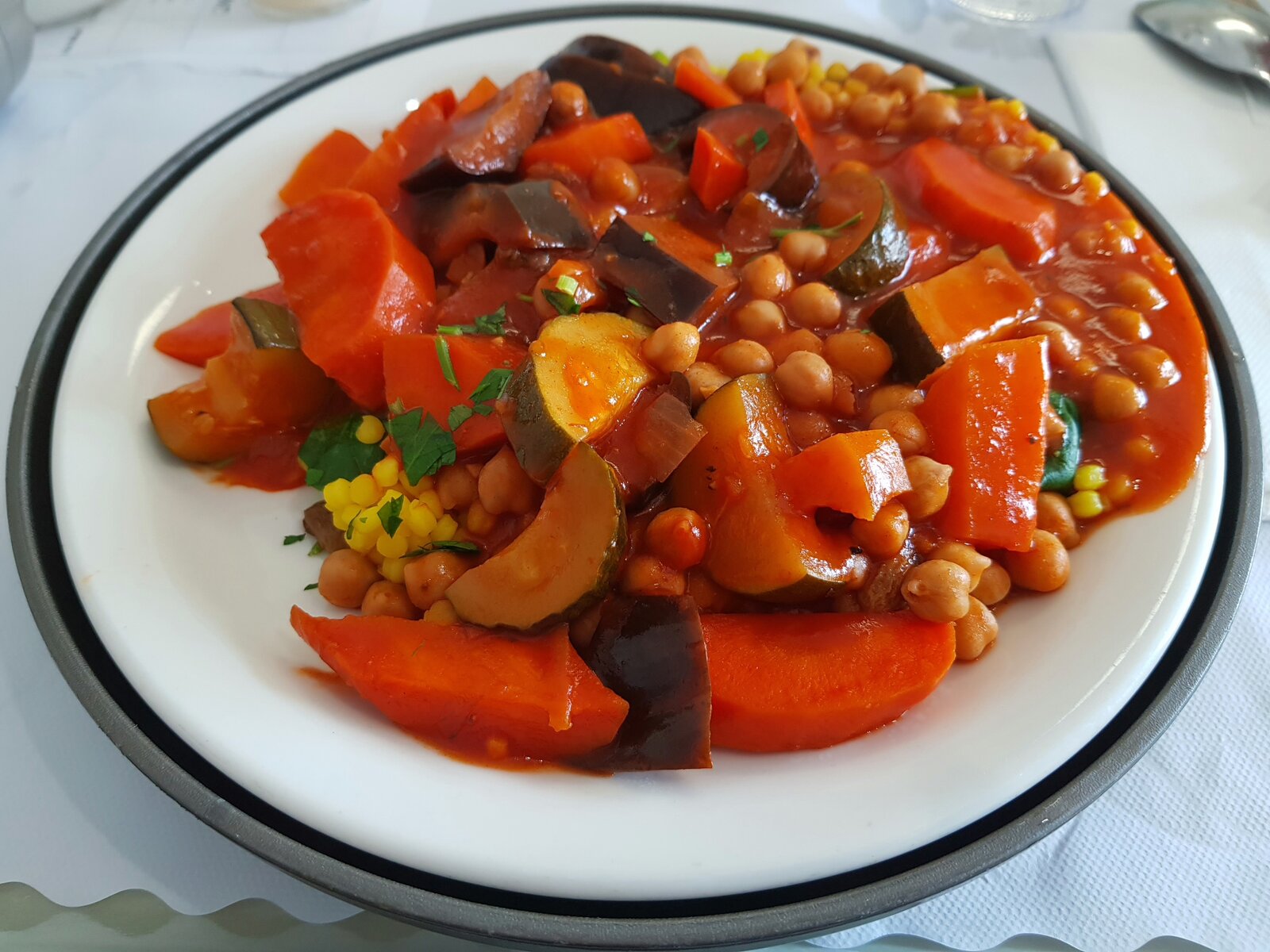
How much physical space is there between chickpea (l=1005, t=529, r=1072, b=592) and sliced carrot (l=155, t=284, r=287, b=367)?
2.15 metres

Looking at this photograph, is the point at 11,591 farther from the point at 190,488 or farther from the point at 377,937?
the point at 377,937

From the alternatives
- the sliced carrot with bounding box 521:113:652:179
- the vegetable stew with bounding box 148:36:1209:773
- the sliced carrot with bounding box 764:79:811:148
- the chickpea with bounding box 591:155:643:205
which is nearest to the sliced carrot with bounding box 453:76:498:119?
the vegetable stew with bounding box 148:36:1209:773

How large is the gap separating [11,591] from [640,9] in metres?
3.07

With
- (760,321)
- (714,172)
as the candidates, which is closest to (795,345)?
(760,321)

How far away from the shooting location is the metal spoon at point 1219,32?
3953mm

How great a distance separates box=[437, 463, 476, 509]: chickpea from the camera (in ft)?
7.23

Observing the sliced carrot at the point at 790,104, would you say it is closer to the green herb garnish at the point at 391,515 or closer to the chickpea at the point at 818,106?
the chickpea at the point at 818,106

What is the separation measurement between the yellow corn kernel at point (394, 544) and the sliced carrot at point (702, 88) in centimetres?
188

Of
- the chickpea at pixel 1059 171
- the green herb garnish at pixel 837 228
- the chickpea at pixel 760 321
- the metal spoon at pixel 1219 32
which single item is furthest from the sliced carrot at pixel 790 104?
the metal spoon at pixel 1219 32

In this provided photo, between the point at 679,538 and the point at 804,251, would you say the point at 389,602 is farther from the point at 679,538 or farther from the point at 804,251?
the point at 804,251

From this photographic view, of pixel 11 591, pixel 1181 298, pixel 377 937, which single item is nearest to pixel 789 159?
pixel 1181 298

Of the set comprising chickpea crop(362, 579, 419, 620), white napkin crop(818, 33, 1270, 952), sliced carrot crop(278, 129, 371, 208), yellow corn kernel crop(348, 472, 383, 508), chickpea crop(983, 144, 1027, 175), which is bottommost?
white napkin crop(818, 33, 1270, 952)

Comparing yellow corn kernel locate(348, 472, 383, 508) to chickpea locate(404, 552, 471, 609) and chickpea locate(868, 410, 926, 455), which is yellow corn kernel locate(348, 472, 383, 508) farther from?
chickpea locate(868, 410, 926, 455)

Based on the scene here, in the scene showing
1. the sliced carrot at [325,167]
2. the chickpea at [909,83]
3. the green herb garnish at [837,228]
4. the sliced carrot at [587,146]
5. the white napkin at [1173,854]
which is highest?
the sliced carrot at [325,167]
